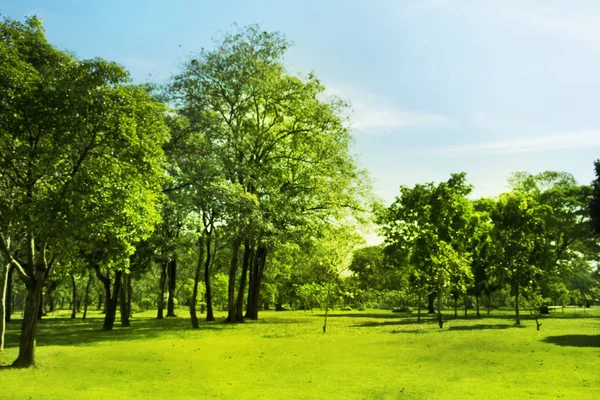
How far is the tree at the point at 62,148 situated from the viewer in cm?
1630

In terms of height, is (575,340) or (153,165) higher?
(153,165)

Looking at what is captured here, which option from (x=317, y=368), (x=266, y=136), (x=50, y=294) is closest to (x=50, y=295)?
(x=50, y=294)

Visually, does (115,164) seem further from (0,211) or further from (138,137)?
(0,211)

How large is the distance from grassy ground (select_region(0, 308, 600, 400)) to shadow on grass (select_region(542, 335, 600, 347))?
0.05 metres

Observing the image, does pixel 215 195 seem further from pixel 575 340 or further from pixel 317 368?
pixel 575 340

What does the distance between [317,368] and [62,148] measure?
40.9 ft

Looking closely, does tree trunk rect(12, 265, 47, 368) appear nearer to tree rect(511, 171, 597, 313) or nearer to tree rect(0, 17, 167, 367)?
tree rect(0, 17, 167, 367)

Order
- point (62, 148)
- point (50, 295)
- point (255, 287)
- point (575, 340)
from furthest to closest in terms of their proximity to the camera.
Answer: point (50, 295), point (255, 287), point (575, 340), point (62, 148)

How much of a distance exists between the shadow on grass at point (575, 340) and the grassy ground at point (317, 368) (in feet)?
0.17

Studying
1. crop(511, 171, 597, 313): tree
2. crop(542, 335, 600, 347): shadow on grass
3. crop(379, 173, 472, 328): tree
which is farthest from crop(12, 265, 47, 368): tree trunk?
crop(511, 171, 597, 313): tree

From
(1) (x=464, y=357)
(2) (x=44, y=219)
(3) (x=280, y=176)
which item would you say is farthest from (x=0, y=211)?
(3) (x=280, y=176)

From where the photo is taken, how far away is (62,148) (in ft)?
56.8

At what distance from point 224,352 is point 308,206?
24776 mm

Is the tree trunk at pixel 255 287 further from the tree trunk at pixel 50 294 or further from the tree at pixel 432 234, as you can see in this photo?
the tree trunk at pixel 50 294
